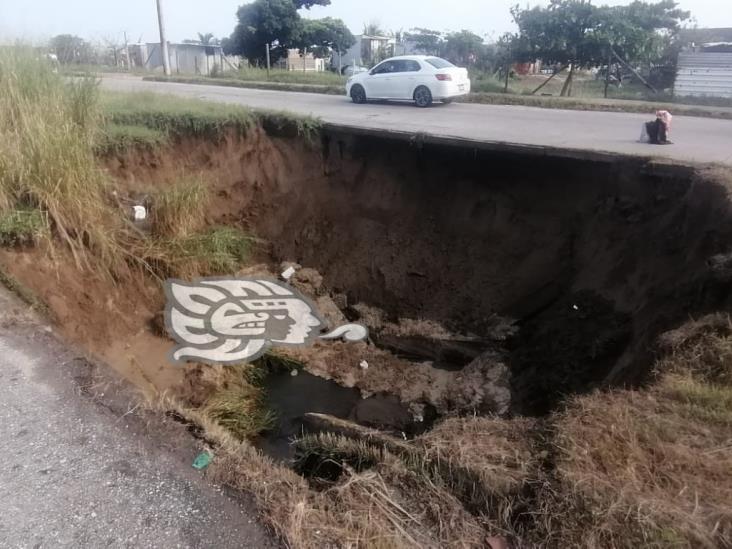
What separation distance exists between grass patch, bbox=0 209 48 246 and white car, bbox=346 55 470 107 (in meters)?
9.75

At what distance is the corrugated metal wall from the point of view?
637 inches

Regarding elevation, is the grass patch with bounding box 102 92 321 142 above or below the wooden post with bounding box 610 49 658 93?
below

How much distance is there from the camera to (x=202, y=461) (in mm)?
3293

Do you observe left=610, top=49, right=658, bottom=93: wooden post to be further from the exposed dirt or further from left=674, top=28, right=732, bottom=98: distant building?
the exposed dirt

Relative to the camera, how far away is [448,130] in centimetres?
947

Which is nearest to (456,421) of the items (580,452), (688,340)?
(580,452)

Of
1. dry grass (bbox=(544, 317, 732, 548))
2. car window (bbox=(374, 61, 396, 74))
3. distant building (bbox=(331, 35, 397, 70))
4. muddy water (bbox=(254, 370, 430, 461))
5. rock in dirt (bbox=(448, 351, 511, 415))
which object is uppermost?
distant building (bbox=(331, 35, 397, 70))

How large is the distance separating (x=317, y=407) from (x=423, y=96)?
9470mm

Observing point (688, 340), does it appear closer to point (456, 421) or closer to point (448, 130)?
point (456, 421)

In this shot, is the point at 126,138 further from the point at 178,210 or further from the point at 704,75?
the point at 704,75

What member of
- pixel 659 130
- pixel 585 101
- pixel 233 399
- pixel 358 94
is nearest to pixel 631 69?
pixel 585 101

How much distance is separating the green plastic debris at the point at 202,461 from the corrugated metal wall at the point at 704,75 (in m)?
17.9

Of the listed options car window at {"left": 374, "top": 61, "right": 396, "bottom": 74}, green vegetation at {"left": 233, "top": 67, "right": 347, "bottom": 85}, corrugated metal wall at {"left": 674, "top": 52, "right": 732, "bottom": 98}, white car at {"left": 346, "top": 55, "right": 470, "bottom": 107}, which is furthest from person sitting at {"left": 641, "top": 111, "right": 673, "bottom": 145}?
green vegetation at {"left": 233, "top": 67, "right": 347, "bottom": 85}

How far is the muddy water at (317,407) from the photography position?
6.15 meters
